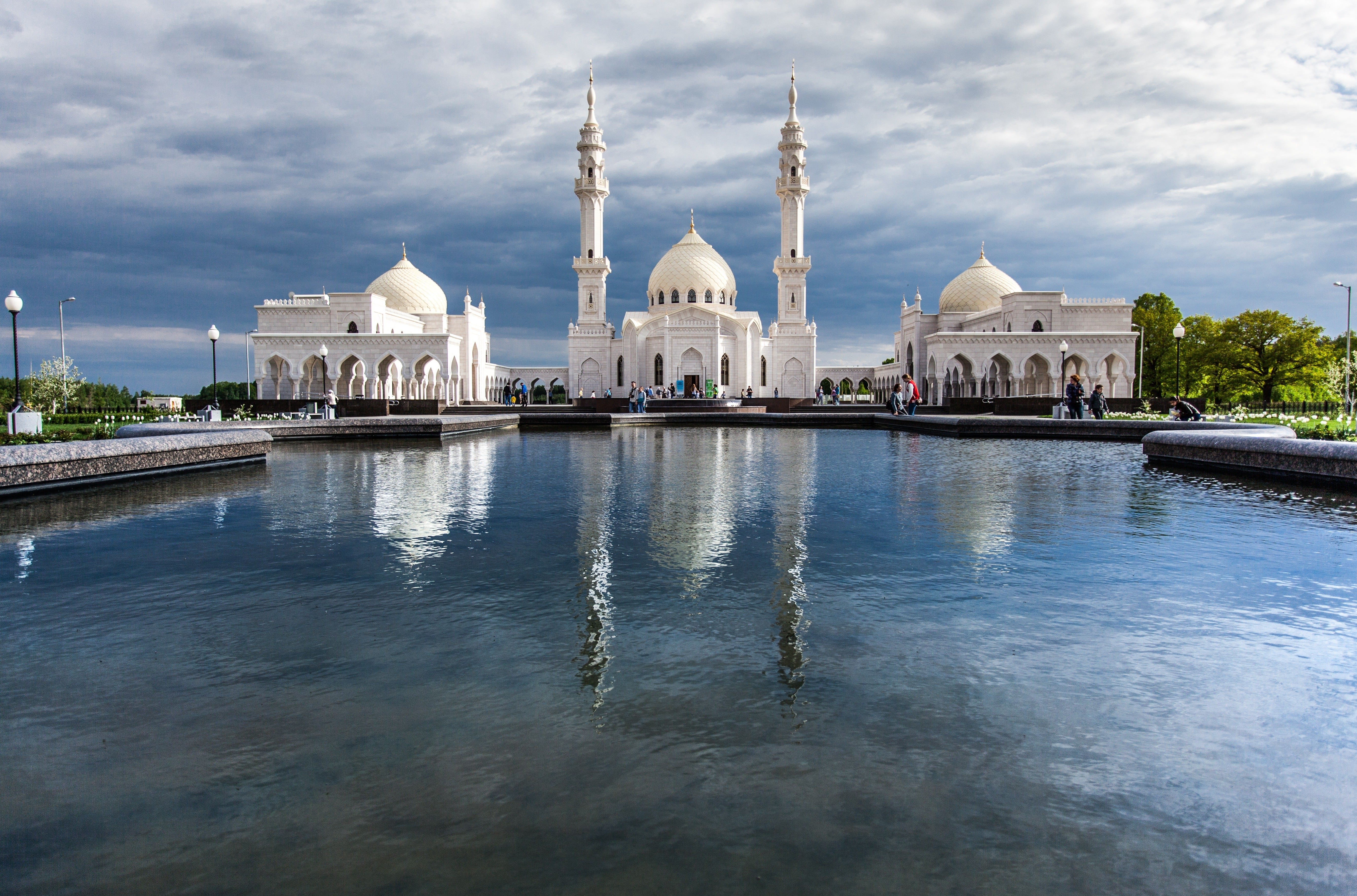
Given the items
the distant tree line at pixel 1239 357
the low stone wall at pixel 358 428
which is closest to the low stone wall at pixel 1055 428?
the low stone wall at pixel 358 428

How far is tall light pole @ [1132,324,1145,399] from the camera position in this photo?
119 feet

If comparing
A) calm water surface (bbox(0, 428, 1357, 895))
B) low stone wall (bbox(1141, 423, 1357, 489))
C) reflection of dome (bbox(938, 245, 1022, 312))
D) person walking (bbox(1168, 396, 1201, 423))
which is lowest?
calm water surface (bbox(0, 428, 1357, 895))

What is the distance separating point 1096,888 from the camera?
1.86 meters

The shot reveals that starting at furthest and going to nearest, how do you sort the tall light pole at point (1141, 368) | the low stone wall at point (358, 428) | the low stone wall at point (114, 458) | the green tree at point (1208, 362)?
the green tree at point (1208, 362)
the tall light pole at point (1141, 368)
the low stone wall at point (358, 428)
the low stone wall at point (114, 458)

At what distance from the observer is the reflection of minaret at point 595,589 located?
10.3ft

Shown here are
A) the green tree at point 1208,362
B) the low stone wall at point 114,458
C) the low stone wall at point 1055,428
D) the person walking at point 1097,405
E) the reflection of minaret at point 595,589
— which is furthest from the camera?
the green tree at point 1208,362

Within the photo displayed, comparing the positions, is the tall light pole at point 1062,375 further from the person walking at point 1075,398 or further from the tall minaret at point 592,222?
the tall minaret at point 592,222

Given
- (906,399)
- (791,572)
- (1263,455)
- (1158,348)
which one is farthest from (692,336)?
(791,572)

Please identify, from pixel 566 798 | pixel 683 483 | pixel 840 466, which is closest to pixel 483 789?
pixel 566 798

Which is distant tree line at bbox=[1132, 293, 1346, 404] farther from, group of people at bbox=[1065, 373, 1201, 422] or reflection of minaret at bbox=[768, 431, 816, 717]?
reflection of minaret at bbox=[768, 431, 816, 717]

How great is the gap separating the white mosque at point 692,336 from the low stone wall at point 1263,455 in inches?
1061

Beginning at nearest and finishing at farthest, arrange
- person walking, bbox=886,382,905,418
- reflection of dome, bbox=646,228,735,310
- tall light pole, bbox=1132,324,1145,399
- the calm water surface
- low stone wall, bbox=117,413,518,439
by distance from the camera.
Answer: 1. the calm water surface
2. low stone wall, bbox=117,413,518,439
3. person walking, bbox=886,382,905,418
4. tall light pole, bbox=1132,324,1145,399
5. reflection of dome, bbox=646,228,735,310

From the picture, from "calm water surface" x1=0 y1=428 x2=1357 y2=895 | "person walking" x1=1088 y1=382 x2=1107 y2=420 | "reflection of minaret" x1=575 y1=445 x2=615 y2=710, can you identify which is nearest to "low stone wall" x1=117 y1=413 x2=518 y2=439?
"reflection of minaret" x1=575 y1=445 x2=615 y2=710

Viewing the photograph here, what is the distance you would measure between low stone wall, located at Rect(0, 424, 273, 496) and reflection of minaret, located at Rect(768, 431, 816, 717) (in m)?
7.52
